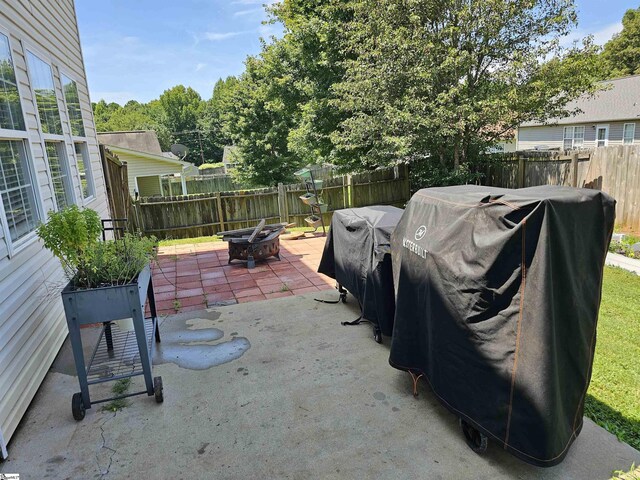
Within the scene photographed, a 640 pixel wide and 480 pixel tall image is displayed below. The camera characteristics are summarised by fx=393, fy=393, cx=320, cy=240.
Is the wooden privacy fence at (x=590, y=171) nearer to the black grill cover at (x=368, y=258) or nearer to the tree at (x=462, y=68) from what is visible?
the tree at (x=462, y=68)

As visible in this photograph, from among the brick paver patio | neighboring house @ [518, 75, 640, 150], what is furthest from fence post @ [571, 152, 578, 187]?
neighboring house @ [518, 75, 640, 150]

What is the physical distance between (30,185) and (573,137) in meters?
22.1

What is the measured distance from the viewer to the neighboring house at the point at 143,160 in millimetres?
16312

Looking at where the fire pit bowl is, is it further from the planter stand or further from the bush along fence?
the planter stand

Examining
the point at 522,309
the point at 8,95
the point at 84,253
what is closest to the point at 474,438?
the point at 522,309

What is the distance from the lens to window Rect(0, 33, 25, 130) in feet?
10.9

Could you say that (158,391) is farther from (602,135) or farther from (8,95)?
(602,135)

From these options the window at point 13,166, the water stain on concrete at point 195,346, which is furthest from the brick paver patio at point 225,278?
the window at point 13,166

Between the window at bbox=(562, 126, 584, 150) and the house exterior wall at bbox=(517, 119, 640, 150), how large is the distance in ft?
0.64

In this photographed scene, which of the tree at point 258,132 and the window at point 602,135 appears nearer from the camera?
the window at point 602,135

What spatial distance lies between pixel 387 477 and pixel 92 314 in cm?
214

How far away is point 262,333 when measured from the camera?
13.5 ft

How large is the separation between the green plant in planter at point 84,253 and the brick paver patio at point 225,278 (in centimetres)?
208

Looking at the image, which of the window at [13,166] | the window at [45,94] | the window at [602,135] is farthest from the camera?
the window at [602,135]
